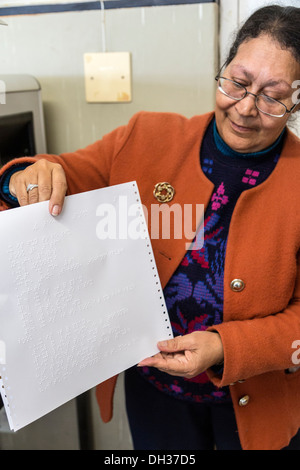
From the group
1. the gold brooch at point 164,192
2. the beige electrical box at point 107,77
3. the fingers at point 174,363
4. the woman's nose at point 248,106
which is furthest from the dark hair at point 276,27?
the fingers at point 174,363

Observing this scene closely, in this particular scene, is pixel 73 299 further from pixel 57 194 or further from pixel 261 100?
pixel 261 100

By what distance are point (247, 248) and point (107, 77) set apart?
2.41 feet

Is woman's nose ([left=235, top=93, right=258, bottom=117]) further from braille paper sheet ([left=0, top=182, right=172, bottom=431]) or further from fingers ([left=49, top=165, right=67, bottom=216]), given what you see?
fingers ([left=49, top=165, right=67, bottom=216])

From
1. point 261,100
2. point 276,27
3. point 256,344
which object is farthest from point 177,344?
point 276,27

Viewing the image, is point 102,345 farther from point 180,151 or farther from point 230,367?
point 180,151

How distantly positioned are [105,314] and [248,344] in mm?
283

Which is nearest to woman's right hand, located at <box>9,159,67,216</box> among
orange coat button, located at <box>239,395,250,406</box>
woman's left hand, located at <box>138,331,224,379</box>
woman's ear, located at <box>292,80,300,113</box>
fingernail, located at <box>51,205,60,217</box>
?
fingernail, located at <box>51,205,60,217</box>

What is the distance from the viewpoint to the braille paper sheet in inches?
27.2

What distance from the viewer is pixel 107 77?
129 centimetres

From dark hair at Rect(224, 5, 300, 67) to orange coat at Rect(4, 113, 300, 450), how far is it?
0.19 m

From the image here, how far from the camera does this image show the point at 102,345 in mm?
794

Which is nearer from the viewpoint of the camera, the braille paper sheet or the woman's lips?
the braille paper sheet

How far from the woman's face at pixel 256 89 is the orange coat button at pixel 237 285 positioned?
0.88 ft
